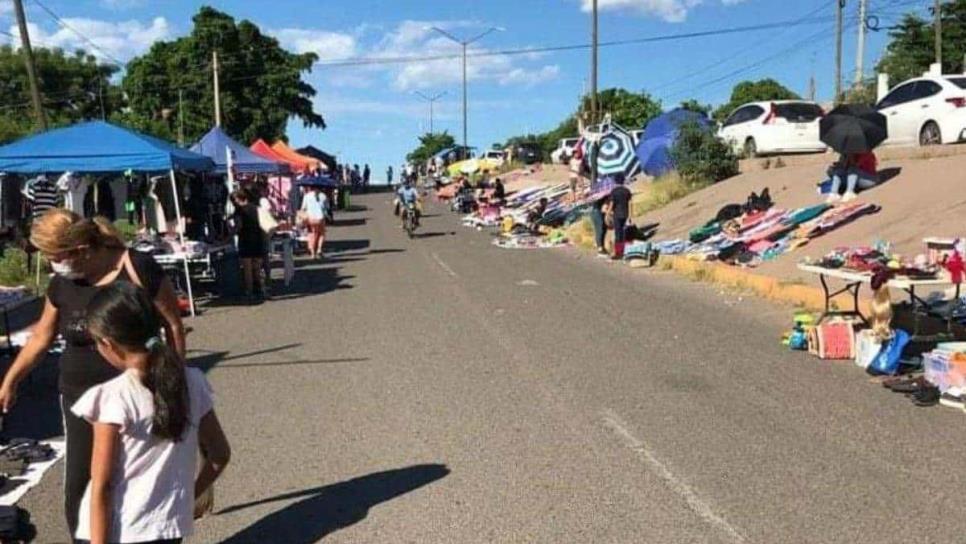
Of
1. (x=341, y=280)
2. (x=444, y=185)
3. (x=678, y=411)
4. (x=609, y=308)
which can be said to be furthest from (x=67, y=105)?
(x=678, y=411)

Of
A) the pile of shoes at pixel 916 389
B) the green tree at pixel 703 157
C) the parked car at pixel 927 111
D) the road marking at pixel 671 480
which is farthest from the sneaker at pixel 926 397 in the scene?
the green tree at pixel 703 157

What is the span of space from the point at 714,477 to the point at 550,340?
5.22 metres

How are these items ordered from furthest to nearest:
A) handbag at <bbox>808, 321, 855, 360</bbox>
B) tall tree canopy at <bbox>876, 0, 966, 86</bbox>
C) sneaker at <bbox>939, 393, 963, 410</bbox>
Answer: tall tree canopy at <bbox>876, 0, 966, 86</bbox>
handbag at <bbox>808, 321, 855, 360</bbox>
sneaker at <bbox>939, 393, 963, 410</bbox>

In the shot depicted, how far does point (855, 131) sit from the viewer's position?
18609 millimetres

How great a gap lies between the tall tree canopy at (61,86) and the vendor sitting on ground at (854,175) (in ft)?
213

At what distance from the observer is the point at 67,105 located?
7800 cm

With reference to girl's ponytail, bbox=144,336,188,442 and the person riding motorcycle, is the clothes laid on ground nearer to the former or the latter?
girl's ponytail, bbox=144,336,188,442

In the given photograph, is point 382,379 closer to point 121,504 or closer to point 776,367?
point 776,367

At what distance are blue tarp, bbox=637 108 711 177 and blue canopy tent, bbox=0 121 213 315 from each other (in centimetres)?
1797

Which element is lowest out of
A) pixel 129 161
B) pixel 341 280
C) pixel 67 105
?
pixel 341 280

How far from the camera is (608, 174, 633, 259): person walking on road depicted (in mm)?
21188

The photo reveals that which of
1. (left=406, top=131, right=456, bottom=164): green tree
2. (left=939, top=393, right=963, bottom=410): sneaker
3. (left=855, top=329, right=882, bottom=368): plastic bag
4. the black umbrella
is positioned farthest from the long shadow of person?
(left=406, top=131, right=456, bottom=164): green tree

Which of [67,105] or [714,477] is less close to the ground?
[67,105]

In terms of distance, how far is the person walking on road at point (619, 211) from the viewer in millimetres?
21188
